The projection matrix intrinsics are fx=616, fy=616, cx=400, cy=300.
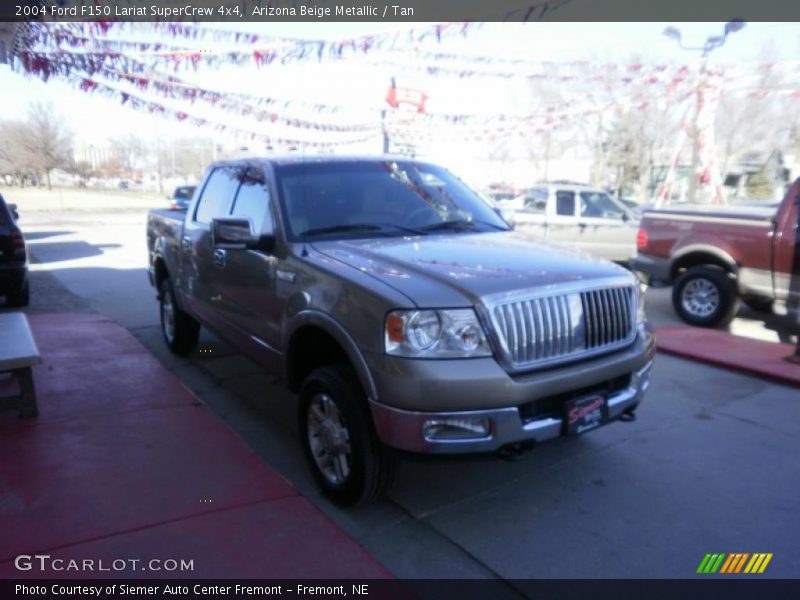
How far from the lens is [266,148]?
1487cm

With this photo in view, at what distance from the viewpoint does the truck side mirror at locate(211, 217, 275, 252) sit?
376cm

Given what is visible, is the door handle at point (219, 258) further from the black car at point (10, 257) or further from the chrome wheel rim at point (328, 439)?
the black car at point (10, 257)

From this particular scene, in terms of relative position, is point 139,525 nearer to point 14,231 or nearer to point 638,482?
point 638,482

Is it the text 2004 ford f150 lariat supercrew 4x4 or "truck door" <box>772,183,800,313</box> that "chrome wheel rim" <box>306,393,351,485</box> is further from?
"truck door" <box>772,183,800,313</box>

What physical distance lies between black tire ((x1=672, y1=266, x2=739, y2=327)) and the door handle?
232 inches

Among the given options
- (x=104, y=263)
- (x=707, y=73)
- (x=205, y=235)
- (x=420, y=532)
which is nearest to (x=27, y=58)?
(x=205, y=235)

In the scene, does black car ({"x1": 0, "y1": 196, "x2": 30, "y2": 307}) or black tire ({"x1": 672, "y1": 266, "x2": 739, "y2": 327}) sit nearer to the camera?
black tire ({"x1": 672, "y1": 266, "x2": 739, "y2": 327})

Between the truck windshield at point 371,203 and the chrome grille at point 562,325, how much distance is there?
1196 millimetres

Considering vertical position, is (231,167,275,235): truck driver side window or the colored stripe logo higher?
(231,167,275,235): truck driver side window

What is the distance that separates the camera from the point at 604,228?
11469mm

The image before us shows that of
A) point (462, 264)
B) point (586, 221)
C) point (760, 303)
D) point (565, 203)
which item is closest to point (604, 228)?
point (586, 221)

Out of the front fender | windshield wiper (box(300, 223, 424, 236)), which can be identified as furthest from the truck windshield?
the front fender

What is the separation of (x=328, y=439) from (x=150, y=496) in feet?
3.43

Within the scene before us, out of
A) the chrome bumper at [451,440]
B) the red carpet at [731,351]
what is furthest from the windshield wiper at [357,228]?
the red carpet at [731,351]
